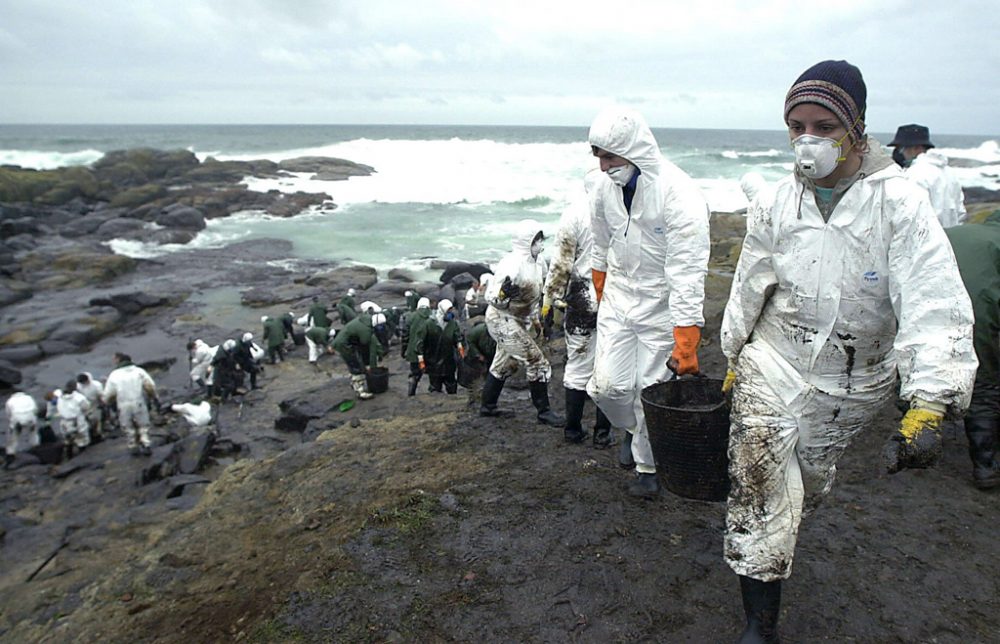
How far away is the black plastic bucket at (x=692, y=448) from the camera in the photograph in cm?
267

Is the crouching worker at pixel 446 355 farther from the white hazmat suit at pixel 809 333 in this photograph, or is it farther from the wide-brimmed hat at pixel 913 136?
the white hazmat suit at pixel 809 333

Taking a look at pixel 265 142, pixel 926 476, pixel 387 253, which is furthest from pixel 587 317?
pixel 265 142

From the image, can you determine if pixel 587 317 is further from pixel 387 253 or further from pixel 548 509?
pixel 387 253

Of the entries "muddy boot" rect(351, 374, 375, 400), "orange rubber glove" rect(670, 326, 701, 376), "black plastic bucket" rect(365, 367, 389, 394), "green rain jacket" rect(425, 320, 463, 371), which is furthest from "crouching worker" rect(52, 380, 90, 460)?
"orange rubber glove" rect(670, 326, 701, 376)

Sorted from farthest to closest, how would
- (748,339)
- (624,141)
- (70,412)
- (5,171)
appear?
(5,171) < (70,412) < (624,141) < (748,339)

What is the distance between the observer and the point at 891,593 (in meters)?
2.95

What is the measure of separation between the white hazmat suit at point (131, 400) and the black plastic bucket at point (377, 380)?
3246 mm

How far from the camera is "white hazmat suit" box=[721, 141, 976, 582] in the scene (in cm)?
212

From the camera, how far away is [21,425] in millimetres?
9844

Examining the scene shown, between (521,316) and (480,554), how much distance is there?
8.74 feet

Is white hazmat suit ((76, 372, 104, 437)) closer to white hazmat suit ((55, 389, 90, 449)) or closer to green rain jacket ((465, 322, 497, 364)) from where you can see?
white hazmat suit ((55, 389, 90, 449))

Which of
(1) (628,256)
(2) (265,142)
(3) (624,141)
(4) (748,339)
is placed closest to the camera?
(4) (748,339)

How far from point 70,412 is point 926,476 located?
10.4m

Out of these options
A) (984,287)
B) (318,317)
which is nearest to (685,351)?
(984,287)
